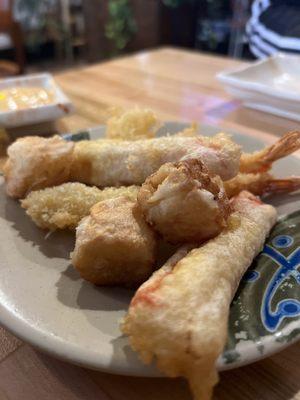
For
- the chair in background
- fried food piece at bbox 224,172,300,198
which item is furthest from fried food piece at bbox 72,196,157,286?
the chair in background

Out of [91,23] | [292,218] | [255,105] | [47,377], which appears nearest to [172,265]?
[47,377]

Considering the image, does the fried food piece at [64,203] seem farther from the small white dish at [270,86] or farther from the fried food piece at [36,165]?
the small white dish at [270,86]

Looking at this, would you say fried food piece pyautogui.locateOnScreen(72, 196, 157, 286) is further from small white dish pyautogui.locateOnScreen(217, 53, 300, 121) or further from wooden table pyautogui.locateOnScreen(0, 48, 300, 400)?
small white dish pyautogui.locateOnScreen(217, 53, 300, 121)

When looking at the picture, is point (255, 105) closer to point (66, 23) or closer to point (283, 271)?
point (283, 271)

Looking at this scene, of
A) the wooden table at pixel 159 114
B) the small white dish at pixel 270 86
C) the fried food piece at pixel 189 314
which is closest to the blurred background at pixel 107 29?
the wooden table at pixel 159 114

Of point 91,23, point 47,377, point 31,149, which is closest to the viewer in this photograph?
point 47,377
